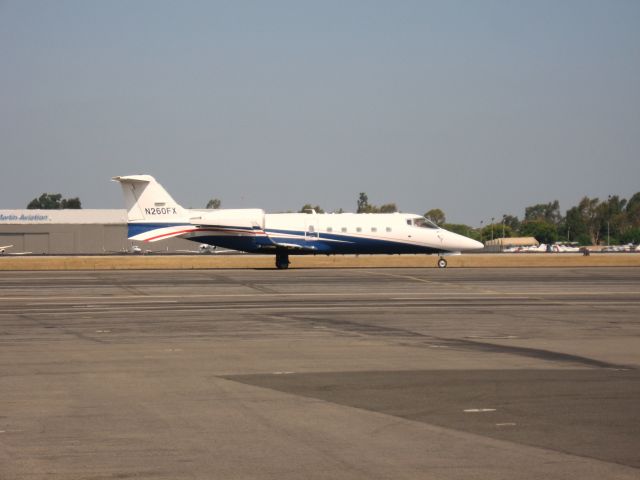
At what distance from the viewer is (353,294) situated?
104ft

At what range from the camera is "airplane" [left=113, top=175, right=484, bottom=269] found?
51.0 meters

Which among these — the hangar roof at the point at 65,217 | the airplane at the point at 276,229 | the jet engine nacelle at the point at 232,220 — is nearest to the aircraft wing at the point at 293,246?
the airplane at the point at 276,229

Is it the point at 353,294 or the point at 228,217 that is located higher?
the point at 228,217

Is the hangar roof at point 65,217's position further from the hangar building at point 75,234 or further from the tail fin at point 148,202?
the tail fin at point 148,202

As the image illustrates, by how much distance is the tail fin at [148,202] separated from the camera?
167 ft

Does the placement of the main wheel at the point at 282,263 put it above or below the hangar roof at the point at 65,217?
below

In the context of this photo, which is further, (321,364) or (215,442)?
(321,364)

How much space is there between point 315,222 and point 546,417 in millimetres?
41267

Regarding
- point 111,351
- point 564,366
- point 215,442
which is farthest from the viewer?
point 111,351

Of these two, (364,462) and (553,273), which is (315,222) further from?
(364,462)

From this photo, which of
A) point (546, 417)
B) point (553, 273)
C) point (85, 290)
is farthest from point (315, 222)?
point (546, 417)

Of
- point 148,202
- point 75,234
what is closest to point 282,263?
point 148,202

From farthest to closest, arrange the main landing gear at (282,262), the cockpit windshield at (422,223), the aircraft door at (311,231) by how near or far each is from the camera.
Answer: the cockpit windshield at (422,223) → the main landing gear at (282,262) → the aircraft door at (311,231)

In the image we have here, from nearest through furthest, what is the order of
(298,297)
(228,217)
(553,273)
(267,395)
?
(267,395) → (298,297) → (553,273) → (228,217)
